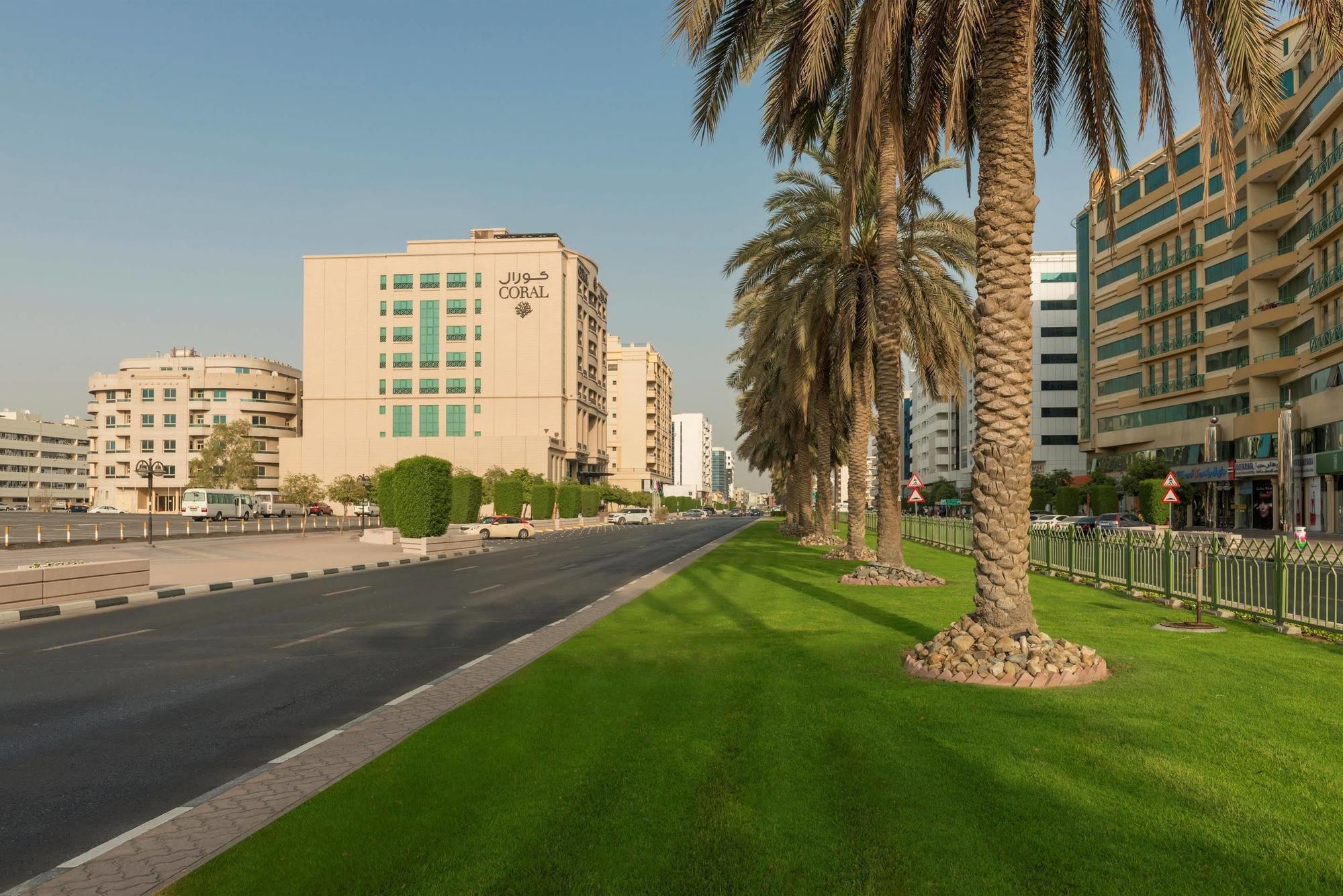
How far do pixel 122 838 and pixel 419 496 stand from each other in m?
33.5

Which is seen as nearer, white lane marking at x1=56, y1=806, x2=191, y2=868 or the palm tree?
white lane marking at x1=56, y1=806, x2=191, y2=868

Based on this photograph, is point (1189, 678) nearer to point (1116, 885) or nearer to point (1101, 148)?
point (1116, 885)

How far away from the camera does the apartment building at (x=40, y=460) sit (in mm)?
159500

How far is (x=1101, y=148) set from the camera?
11789 mm

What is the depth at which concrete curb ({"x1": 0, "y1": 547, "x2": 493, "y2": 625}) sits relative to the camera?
53.4ft

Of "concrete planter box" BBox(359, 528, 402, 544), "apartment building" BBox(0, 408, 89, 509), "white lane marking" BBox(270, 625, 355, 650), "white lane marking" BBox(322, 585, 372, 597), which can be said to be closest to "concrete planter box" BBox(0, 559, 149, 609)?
"white lane marking" BBox(322, 585, 372, 597)

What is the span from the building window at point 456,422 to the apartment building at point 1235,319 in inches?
2579

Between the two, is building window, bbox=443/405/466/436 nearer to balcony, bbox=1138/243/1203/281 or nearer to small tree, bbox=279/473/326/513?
small tree, bbox=279/473/326/513

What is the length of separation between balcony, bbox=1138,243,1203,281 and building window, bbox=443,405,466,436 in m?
70.3

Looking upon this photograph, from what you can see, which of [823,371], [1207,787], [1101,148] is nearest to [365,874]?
[1207,787]

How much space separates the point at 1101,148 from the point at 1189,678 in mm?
6834

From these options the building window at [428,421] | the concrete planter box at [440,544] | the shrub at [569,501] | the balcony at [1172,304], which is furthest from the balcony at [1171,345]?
the building window at [428,421]

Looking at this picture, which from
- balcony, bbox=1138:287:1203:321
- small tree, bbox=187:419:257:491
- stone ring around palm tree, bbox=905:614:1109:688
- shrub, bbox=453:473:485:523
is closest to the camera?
stone ring around palm tree, bbox=905:614:1109:688

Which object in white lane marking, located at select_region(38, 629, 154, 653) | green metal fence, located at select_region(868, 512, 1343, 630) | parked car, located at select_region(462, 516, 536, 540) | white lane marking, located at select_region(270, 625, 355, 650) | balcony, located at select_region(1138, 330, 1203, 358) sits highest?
balcony, located at select_region(1138, 330, 1203, 358)
